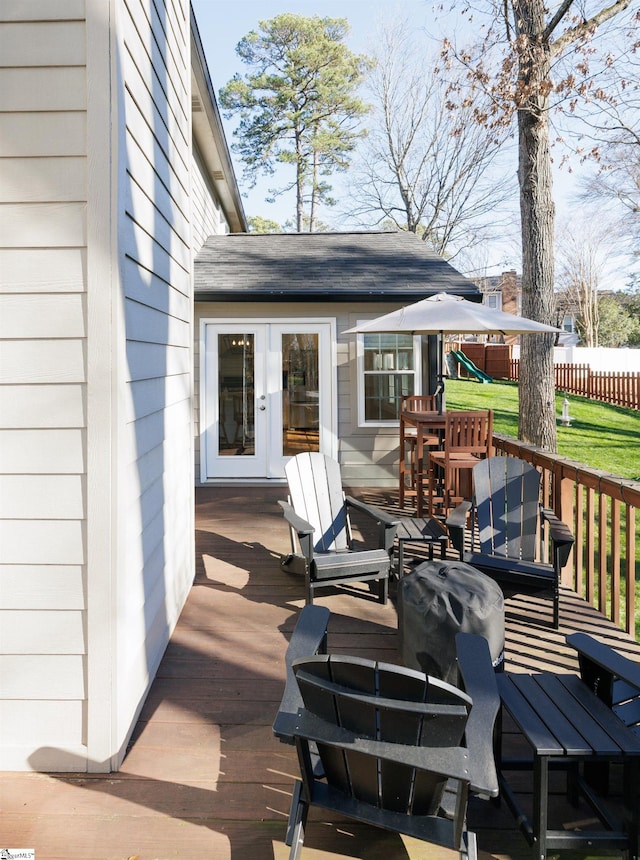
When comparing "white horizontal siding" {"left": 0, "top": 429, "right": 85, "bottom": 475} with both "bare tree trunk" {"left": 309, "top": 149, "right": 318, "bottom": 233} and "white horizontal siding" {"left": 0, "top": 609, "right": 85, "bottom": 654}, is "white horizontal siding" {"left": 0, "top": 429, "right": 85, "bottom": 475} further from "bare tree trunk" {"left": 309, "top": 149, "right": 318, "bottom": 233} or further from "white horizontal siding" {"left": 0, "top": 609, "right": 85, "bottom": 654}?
"bare tree trunk" {"left": 309, "top": 149, "right": 318, "bottom": 233}

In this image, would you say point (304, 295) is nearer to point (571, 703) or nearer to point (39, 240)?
point (39, 240)

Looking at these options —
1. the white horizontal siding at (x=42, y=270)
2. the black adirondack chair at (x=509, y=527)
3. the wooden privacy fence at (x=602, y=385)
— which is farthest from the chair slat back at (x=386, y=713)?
the wooden privacy fence at (x=602, y=385)

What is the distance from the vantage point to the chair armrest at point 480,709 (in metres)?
1.66

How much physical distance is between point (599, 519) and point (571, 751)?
8.13 ft

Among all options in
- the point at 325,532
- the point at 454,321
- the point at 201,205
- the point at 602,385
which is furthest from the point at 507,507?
the point at 602,385

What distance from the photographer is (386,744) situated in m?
1.71

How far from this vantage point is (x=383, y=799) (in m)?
1.86

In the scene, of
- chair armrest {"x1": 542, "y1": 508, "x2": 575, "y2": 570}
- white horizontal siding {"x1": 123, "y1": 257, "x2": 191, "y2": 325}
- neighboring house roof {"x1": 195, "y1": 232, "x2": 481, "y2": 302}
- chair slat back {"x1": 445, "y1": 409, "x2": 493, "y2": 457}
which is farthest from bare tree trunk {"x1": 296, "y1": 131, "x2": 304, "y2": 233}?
chair armrest {"x1": 542, "y1": 508, "x2": 575, "y2": 570}

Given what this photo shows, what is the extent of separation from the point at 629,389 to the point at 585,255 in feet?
52.9

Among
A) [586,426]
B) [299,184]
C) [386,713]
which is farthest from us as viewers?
[299,184]

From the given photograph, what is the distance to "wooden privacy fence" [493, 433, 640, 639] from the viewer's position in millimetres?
3598

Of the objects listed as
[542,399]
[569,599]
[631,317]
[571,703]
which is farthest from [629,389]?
[631,317]

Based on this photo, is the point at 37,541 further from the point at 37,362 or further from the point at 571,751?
the point at 571,751

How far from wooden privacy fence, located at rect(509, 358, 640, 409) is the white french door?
784 cm
